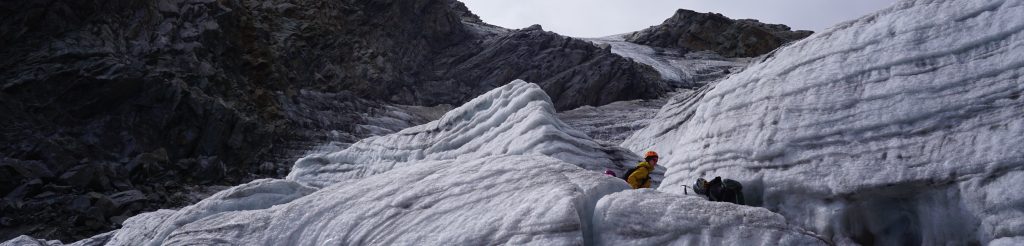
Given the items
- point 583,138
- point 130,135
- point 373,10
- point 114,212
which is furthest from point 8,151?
point 373,10

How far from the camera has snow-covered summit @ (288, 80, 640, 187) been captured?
17.3 m

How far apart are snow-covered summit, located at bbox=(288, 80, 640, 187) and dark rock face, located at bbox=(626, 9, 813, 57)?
68371mm

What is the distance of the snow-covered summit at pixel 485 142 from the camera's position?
1734cm

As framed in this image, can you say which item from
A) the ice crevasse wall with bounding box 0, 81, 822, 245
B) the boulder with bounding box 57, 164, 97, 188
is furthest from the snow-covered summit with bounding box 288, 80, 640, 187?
the boulder with bounding box 57, 164, 97, 188

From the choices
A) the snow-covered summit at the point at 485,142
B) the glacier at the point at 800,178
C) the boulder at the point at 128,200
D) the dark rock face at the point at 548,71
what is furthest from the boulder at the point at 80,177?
the dark rock face at the point at 548,71

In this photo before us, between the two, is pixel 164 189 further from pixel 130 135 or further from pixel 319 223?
pixel 319 223

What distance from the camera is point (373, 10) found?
70.0 meters

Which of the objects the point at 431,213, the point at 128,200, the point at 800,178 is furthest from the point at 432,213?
the point at 128,200

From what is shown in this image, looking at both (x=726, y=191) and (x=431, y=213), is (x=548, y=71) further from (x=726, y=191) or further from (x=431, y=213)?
(x=431, y=213)

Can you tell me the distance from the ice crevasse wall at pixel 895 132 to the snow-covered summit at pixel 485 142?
4.08 meters

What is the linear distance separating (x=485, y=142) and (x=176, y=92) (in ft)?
83.8

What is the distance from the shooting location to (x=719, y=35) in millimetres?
89500

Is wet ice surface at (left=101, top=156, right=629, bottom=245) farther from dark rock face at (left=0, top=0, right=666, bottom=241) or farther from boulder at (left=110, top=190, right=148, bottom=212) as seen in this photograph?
dark rock face at (left=0, top=0, right=666, bottom=241)

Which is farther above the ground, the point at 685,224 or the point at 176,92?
the point at 685,224
